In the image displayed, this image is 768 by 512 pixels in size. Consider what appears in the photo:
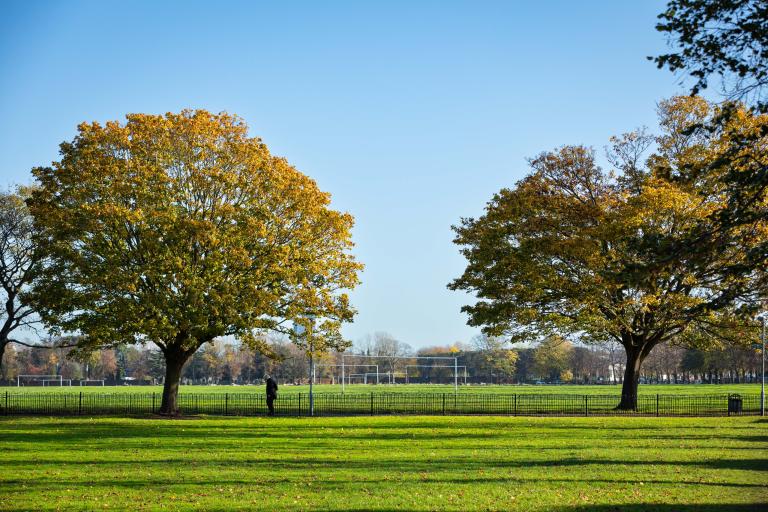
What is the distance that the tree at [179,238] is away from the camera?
3256cm

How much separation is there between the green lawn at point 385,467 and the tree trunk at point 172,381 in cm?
633

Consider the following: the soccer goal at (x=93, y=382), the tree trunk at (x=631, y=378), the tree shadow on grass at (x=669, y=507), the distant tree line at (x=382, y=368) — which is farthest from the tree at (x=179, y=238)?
the soccer goal at (x=93, y=382)

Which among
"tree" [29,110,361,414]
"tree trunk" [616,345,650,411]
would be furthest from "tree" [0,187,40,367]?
"tree trunk" [616,345,650,411]

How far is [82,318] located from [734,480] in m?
26.1

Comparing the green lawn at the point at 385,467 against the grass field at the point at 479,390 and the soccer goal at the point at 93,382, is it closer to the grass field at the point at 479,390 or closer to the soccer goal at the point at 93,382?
the grass field at the point at 479,390

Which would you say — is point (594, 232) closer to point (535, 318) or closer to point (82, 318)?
point (535, 318)

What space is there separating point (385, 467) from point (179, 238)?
18453 mm

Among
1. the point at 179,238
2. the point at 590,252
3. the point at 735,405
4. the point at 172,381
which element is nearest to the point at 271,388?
the point at 172,381

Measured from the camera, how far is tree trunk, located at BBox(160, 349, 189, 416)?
35.7 metres

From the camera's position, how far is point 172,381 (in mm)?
36469

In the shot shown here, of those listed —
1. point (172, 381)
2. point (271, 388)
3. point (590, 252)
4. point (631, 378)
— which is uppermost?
point (590, 252)

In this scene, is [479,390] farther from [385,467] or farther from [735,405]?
[385,467]

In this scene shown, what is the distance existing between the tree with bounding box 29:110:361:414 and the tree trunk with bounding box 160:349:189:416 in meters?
0.06

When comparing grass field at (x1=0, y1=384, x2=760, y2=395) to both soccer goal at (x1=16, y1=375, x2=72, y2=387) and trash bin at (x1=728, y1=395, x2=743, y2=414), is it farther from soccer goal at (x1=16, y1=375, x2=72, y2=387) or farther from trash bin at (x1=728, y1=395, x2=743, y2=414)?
soccer goal at (x1=16, y1=375, x2=72, y2=387)
